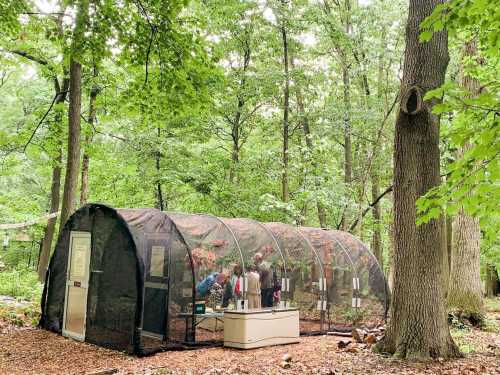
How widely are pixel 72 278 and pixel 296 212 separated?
6832mm

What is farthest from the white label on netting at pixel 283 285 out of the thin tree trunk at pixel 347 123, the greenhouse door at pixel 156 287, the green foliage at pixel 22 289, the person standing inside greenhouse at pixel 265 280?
the green foliage at pixel 22 289

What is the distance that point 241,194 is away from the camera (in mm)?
16328

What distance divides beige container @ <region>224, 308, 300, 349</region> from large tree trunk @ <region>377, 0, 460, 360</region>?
249 cm

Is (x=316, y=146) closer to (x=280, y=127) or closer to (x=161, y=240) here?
(x=280, y=127)

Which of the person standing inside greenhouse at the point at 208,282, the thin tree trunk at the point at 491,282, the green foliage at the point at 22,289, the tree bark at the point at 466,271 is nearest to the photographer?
the person standing inside greenhouse at the point at 208,282

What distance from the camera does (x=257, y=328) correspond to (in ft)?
28.6

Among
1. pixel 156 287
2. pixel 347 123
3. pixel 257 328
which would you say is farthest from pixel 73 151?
pixel 347 123

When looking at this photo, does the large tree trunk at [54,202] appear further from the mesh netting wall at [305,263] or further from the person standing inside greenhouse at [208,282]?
the person standing inside greenhouse at [208,282]

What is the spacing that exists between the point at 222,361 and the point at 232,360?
173 millimetres

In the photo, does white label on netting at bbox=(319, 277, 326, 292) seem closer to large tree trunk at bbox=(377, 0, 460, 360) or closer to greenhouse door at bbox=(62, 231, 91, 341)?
large tree trunk at bbox=(377, 0, 460, 360)

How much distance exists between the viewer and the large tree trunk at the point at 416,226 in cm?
669

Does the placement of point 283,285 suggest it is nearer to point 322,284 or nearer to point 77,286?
point 322,284

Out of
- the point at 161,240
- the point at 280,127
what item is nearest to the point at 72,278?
the point at 161,240

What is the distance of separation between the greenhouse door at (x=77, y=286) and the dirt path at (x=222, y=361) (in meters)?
0.46
